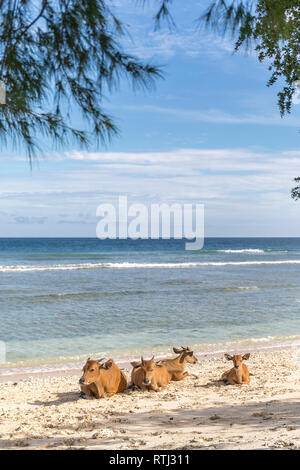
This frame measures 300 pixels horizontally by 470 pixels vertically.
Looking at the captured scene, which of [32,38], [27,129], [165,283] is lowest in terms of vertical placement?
[165,283]

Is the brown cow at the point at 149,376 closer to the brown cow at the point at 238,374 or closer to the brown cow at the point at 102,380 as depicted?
the brown cow at the point at 102,380

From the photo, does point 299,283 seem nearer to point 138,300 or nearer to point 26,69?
point 138,300

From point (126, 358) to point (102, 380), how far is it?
2.88 m

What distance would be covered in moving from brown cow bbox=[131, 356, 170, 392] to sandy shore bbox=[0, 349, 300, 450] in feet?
0.46

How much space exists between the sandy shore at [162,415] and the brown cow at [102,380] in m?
0.13

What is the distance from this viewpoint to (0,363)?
8.61 metres

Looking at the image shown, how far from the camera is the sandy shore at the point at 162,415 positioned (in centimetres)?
409

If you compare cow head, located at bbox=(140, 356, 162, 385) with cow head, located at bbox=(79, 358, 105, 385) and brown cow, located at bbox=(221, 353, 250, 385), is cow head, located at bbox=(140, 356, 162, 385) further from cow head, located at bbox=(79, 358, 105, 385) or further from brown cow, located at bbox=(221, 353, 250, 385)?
brown cow, located at bbox=(221, 353, 250, 385)

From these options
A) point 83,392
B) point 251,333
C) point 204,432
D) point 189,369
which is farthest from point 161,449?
point 251,333

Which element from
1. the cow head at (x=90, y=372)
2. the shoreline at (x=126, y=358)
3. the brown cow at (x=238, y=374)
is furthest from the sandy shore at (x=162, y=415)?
the shoreline at (x=126, y=358)

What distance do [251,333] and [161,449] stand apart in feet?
25.6

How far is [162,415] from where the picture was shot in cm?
518

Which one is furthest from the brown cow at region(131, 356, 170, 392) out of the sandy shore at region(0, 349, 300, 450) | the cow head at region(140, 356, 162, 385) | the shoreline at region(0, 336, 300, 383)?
the shoreline at region(0, 336, 300, 383)

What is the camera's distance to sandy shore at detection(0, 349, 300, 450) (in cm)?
409
